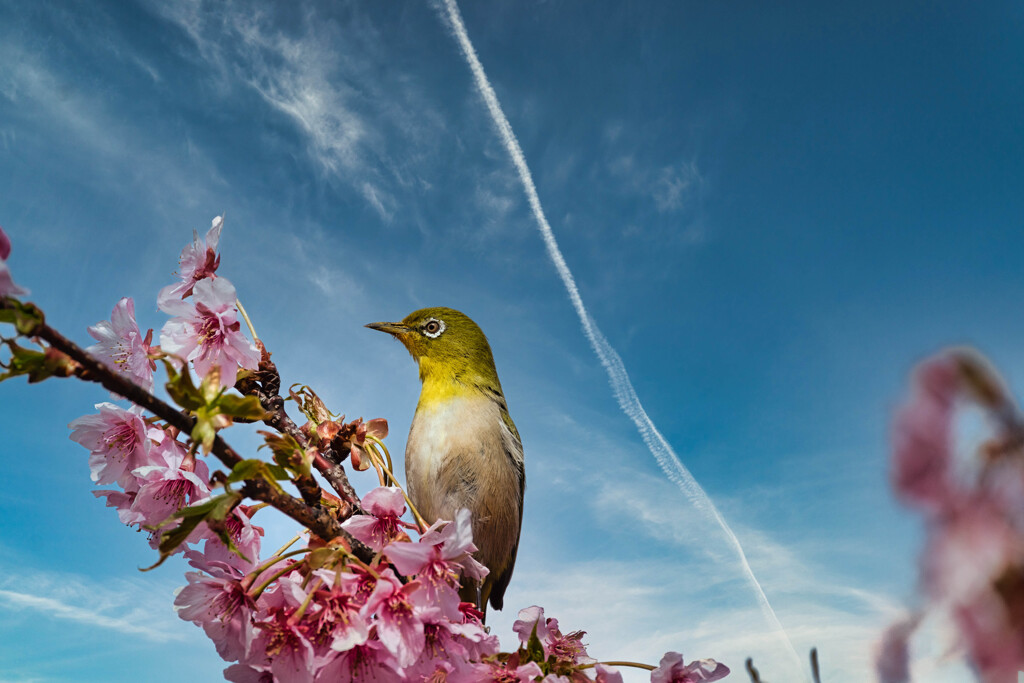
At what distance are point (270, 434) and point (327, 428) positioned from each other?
71cm

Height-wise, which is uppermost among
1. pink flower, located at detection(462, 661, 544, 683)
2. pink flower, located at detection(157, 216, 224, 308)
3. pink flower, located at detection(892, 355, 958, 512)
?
pink flower, located at detection(157, 216, 224, 308)

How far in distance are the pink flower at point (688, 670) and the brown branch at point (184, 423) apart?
141 centimetres

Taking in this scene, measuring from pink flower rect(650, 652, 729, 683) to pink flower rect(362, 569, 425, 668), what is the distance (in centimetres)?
118

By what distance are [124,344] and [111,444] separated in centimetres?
48

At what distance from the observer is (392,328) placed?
5672mm

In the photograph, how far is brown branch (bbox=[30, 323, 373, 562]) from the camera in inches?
64.1

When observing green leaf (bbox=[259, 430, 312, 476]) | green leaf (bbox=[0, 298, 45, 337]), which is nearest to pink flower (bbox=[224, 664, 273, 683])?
Answer: green leaf (bbox=[259, 430, 312, 476])

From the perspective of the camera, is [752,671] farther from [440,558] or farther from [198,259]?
[198,259]

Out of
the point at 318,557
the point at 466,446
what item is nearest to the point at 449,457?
the point at 466,446

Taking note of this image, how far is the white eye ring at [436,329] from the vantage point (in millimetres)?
5512

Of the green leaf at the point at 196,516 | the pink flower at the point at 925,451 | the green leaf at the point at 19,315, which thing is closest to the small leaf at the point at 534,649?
the green leaf at the point at 196,516

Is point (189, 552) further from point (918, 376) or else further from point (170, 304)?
point (918, 376)

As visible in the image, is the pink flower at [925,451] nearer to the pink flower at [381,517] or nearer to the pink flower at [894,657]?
the pink flower at [894,657]

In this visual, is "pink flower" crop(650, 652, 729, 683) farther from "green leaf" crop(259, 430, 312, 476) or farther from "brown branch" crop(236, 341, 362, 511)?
"green leaf" crop(259, 430, 312, 476)
